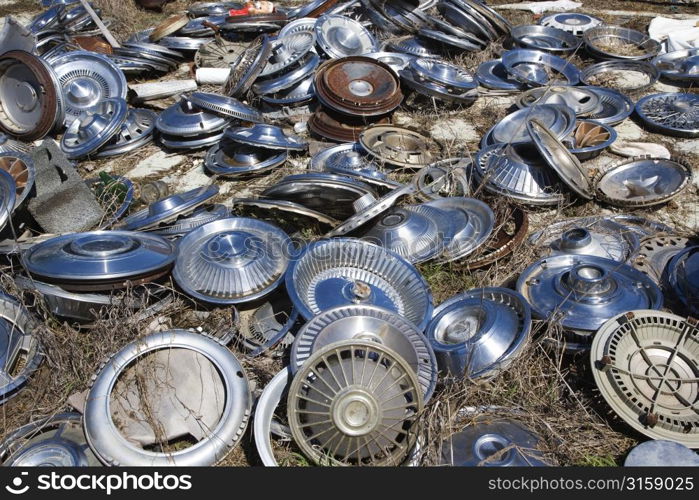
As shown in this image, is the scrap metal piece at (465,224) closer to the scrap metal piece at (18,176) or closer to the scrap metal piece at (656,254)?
the scrap metal piece at (656,254)

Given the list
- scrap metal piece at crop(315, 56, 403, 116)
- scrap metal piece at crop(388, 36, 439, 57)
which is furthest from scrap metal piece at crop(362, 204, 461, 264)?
scrap metal piece at crop(388, 36, 439, 57)

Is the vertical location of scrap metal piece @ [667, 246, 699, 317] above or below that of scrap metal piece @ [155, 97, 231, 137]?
below

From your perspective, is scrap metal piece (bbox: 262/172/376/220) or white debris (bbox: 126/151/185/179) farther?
white debris (bbox: 126/151/185/179)

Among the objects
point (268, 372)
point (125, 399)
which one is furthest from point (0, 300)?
point (268, 372)

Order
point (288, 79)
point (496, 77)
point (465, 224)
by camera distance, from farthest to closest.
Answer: point (496, 77) → point (288, 79) → point (465, 224)

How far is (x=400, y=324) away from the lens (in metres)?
3.31

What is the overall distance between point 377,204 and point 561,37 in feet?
21.2

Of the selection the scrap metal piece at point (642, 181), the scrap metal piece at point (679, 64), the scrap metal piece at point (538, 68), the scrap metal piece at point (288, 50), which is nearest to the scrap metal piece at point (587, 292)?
the scrap metal piece at point (642, 181)

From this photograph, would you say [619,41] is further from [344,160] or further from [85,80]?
[85,80]

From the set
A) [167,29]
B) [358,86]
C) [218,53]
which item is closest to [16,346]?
[358,86]

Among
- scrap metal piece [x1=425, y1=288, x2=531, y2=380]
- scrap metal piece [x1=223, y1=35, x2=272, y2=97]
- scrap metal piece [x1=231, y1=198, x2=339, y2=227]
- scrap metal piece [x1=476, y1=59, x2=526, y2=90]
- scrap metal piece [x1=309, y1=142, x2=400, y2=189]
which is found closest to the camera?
scrap metal piece [x1=425, y1=288, x2=531, y2=380]

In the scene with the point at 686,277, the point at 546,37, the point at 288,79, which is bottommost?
the point at 546,37

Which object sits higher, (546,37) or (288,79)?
(288,79)

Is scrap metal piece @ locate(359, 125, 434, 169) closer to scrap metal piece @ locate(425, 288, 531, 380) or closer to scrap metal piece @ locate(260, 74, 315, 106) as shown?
scrap metal piece @ locate(260, 74, 315, 106)
